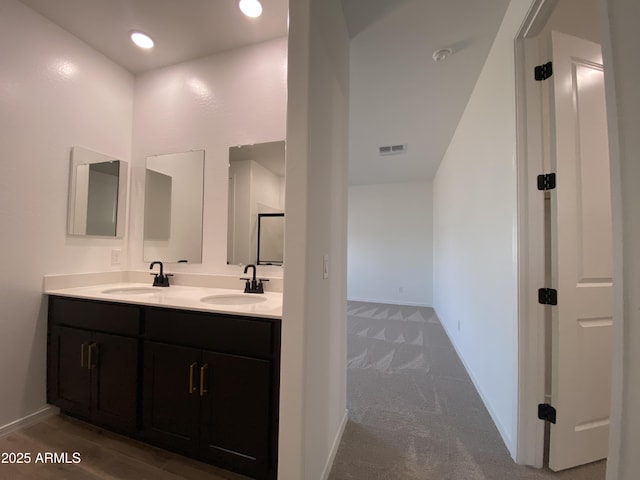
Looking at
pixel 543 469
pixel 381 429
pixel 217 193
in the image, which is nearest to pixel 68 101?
pixel 217 193

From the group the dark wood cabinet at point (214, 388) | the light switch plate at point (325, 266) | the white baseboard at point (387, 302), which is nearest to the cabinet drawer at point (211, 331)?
the dark wood cabinet at point (214, 388)

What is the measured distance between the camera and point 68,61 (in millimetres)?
1877

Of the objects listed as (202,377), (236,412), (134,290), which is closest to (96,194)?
(134,290)

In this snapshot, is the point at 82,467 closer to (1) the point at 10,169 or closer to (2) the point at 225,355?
(2) the point at 225,355

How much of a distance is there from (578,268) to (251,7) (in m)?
2.57

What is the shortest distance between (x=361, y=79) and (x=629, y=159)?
2.10m

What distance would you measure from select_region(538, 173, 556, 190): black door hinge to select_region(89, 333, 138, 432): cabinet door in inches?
99.2

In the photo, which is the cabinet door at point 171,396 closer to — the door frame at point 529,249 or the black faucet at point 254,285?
the black faucet at point 254,285

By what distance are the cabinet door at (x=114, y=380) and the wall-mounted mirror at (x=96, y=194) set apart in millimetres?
975

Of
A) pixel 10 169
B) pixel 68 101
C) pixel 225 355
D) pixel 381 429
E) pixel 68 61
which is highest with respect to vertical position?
pixel 68 61

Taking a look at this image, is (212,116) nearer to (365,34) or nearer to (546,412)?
(365,34)

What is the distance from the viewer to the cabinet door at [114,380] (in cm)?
144

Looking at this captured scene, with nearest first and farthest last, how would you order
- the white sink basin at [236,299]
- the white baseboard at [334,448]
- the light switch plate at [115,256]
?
the white baseboard at [334,448], the white sink basin at [236,299], the light switch plate at [115,256]

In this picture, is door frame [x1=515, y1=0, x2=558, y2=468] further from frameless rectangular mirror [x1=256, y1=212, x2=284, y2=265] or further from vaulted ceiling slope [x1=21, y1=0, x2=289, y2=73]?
vaulted ceiling slope [x1=21, y1=0, x2=289, y2=73]
